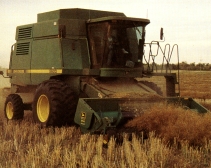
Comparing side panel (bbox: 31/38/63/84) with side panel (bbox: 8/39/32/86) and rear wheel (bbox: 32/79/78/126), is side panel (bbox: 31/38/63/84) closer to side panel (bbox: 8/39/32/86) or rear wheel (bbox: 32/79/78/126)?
side panel (bbox: 8/39/32/86)

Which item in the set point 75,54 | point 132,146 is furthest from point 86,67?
point 132,146

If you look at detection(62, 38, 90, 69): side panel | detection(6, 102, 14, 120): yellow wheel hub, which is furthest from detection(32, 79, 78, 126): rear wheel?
detection(6, 102, 14, 120): yellow wheel hub

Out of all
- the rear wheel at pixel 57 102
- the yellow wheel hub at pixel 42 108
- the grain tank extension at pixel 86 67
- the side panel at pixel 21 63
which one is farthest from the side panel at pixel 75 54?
the side panel at pixel 21 63

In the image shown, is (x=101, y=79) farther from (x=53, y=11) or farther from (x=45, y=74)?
(x=53, y=11)

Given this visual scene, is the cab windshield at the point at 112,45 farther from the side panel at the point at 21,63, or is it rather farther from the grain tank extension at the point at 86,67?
the side panel at the point at 21,63

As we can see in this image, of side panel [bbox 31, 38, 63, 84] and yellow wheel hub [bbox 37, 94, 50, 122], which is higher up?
side panel [bbox 31, 38, 63, 84]

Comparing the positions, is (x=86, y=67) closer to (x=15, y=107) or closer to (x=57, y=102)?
(x=57, y=102)

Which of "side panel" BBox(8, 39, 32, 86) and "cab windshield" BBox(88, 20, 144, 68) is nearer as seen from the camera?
"cab windshield" BBox(88, 20, 144, 68)

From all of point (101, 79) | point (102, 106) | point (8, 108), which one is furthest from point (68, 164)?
point (8, 108)

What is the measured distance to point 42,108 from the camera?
8.39m

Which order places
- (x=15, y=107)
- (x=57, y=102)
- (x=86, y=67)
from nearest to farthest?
(x=57, y=102) → (x=86, y=67) → (x=15, y=107)

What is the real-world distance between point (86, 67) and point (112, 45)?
76 centimetres

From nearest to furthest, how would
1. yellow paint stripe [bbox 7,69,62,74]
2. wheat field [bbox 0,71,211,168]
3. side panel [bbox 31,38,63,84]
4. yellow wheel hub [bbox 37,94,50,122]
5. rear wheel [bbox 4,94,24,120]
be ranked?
wheat field [bbox 0,71,211,168], yellow wheel hub [bbox 37,94,50,122], yellow paint stripe [bbox 7,69,62,74], side panel [bbox 31,38,63,84], rear wheel [bbox 4,94,24,120]

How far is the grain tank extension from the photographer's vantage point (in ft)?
25.2
